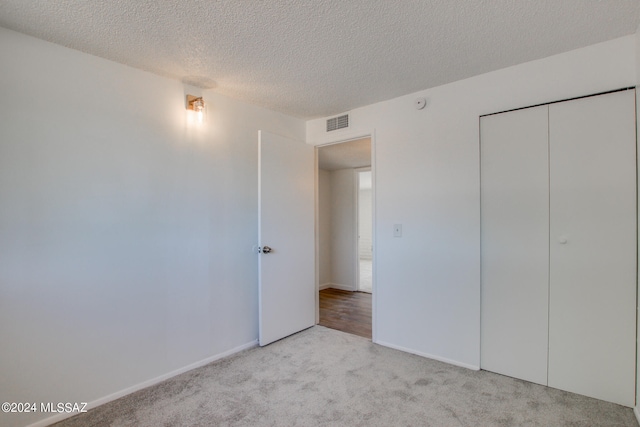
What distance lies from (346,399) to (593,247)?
1932mm

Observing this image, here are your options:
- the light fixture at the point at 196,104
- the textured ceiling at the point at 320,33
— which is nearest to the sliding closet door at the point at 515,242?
the textured ceiling at the point at 320,33

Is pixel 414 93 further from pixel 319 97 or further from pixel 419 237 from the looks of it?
pixel 419 237

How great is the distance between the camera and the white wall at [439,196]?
7.64 feet

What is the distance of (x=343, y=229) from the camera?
562 centimetres

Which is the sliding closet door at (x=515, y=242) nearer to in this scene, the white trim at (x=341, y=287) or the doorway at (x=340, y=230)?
the doorway at (x=340, y=230)

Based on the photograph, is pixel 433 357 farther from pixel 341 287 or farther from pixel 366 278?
pixel 366 278

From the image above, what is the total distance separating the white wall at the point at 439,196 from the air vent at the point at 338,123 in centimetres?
22

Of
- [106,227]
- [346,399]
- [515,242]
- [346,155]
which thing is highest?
[346,155]

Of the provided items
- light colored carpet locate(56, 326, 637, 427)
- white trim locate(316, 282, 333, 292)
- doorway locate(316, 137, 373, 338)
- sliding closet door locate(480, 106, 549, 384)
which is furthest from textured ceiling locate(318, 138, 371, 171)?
light colored carpet locate(56, 326, 637, 427)

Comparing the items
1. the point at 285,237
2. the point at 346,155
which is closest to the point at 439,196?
the point at 285,237

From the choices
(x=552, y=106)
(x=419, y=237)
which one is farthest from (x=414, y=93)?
(x=419, y=237)

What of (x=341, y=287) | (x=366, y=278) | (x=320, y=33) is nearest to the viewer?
(x=320, y=33)

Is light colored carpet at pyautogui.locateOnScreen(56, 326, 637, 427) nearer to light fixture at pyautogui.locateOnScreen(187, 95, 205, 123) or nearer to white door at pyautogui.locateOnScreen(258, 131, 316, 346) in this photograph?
white door at pyautogui.locateOnScreen(258, 131, 316, 346)

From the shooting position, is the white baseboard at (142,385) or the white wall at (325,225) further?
the white wall at (325,225)
